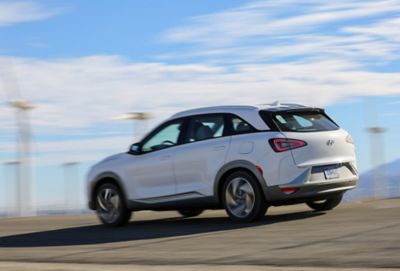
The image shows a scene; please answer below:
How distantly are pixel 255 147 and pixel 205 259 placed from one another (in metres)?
3.02

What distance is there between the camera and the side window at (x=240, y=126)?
1244 cm

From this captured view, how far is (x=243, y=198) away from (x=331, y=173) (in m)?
1.32

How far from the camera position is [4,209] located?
26.8 metres

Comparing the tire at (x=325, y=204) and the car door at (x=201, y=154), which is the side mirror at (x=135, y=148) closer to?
the car door at (x=201, y=154)

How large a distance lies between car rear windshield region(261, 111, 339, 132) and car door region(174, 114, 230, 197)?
808 mm

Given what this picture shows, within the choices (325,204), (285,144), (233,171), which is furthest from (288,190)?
(325,204)

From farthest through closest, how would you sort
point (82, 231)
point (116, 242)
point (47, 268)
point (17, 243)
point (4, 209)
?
1. point (4, 209)
2. point (82, 231)
3. point (17, 243)
4. point (116, 242)
5. point (47, 268)

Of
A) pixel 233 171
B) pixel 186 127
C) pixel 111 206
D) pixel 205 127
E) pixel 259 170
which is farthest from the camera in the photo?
pixel 111 206

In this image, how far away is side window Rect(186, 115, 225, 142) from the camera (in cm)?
1279

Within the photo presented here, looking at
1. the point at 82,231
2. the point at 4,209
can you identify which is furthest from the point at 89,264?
the point at 4,209

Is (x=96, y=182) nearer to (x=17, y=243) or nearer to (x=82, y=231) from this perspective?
(x=82, y=231)

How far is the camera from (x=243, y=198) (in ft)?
40.4

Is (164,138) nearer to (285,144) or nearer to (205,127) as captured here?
(205,127)

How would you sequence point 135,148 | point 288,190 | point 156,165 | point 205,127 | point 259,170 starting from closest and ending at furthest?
point 288,190
point 259,170
point 205,127
point 156,165
point 135,148
